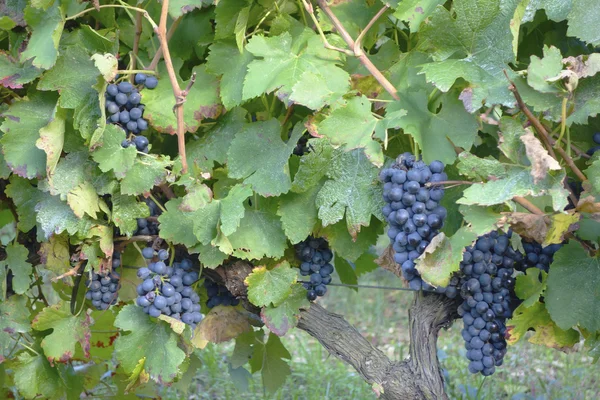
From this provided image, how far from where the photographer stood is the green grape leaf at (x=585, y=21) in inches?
63.5

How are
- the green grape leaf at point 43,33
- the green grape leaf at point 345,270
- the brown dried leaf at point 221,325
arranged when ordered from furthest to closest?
1. the green grape leaf at point 345,270
2. the brown dried leaf at point 221,325
3. the green grape leaf at point 43,33

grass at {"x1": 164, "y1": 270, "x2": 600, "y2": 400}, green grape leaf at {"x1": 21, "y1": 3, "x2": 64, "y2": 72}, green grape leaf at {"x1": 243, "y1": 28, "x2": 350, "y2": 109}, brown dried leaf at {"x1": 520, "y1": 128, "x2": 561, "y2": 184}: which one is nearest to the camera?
brown dried leaf at {"x1": 520, "y1": 128, "x2": 561, "y2": 184}

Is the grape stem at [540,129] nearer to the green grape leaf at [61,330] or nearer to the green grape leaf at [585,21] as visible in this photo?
the green grape leaf at [585,21]

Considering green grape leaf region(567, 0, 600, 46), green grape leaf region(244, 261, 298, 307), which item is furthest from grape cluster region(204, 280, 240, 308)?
green grape leaf region(567, 0, 600, 46)

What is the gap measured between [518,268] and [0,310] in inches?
56.5

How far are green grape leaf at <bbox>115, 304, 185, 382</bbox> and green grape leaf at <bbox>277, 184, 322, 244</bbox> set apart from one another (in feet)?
1.33

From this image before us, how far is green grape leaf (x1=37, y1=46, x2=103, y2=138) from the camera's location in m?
1.88

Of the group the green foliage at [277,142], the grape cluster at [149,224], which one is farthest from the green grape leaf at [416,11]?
the grape cluster at [149,224]

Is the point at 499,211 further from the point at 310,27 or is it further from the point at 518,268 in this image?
the point at 310,27

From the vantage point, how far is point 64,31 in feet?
6.56

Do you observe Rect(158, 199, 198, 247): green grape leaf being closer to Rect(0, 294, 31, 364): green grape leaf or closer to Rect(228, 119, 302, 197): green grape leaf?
Rect(228, 119, 302, 197): green grape leaf

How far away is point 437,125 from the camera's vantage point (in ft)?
5.58

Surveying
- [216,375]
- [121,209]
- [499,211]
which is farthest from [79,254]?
[216,375]

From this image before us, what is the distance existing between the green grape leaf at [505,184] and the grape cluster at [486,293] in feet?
0.77
